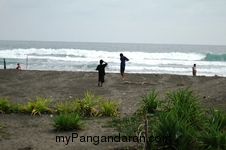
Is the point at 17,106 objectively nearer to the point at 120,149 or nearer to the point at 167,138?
the point at 120,149

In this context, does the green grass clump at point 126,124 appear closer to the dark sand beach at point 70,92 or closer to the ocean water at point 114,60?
the dark sand beach at point 70,92

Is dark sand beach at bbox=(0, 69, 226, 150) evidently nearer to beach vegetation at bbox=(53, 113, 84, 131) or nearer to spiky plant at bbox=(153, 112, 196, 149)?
beach vegetation at bbox=(53, 113, 84, 131)

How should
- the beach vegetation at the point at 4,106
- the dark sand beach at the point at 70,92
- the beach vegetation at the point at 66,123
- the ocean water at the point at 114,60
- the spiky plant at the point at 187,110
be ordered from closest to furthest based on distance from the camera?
the spiky plant at the point at 187,110 → the dark sand beach at the point at 70,92 → the beach vegetation at the point at 66,123 → the beach vegetation at the point at 4,106 → the ocean water at the point at 114,60

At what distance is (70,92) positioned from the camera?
13.5 meters

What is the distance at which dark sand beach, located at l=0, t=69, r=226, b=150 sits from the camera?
6.33 m

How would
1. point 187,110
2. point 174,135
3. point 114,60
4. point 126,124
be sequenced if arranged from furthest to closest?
point 114,60 < point 126,124 < point 187,110 < point 174,135

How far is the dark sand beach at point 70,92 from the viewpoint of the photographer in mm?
6332

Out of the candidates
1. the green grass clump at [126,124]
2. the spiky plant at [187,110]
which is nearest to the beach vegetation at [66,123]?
the green grass clump at [126,124]

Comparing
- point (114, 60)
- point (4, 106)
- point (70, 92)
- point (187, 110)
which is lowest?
point (4, 106)

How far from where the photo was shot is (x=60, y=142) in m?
6.16

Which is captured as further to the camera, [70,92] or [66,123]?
[70,92]

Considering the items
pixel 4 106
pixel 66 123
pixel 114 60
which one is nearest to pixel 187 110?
pixel 66 123

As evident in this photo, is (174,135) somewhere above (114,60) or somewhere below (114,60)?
below

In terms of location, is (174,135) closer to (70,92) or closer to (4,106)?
(4,106)
